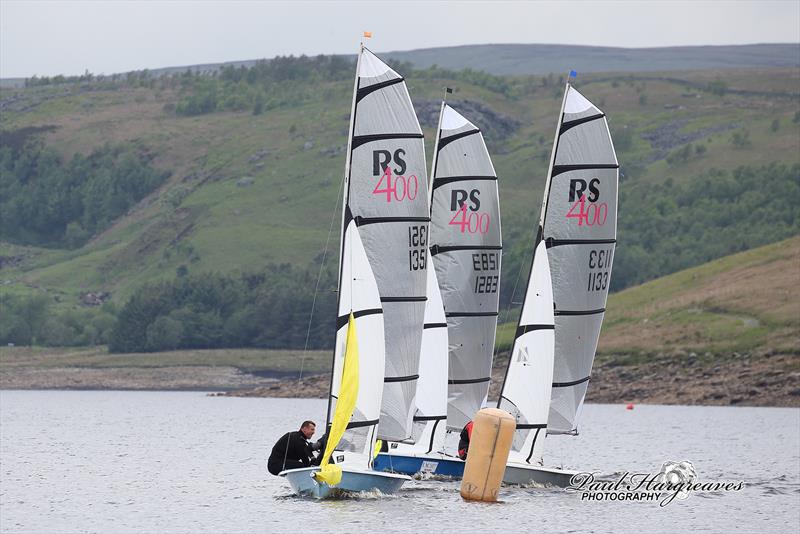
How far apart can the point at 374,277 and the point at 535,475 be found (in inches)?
381

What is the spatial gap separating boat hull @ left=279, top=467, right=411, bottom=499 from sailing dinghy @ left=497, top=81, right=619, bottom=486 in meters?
6.28

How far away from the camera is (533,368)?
161 feet

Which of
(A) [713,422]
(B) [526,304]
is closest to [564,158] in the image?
(B) [526,304]

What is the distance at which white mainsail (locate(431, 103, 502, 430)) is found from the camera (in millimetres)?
53188

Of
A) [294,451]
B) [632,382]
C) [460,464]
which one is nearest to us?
[294,451]

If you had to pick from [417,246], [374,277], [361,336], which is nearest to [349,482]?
[361,336]

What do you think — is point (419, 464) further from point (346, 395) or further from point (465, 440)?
point (346, 395)

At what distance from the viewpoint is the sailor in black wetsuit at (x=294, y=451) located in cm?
4378

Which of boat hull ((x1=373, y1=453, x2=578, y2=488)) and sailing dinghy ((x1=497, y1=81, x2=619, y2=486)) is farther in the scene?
sailing dinghy ((x1=497, y1=81, x2=619, y2=486))

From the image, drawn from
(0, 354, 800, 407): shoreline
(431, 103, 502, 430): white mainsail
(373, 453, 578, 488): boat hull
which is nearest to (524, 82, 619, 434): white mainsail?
(373, 453, 578, 488): boat hull

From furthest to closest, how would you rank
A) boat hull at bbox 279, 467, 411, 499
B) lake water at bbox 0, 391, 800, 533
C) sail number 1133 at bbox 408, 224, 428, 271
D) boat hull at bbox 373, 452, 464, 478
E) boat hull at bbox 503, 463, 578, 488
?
1. boat hull at bbox 503, 463, 578, 488
2. boat hull at bbox 373, 452, 464, 478
3. sail number 1133 at bbox 408, 224, 428, 271
4. lake water at bbox 0, 391, 800, 533
5. boat hull at bbox 279, 467, 411, 499

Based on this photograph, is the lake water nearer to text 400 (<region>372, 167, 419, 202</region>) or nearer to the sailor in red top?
the sailor in red top

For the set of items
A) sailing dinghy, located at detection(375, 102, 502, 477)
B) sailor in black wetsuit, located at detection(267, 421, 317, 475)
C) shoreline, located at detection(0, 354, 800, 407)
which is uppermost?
sailing dinghy, located at detection(375, 102, 502, 477)

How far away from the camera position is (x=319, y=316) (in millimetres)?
185000
